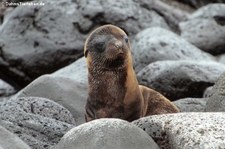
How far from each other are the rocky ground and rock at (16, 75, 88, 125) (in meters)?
0.01

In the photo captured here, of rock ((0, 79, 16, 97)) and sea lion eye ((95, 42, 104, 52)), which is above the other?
sea lion eye ((95, 42, 104, 52))

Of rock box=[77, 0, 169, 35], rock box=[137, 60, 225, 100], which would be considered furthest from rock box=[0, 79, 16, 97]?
rock box=[137, 60, 225, 100]

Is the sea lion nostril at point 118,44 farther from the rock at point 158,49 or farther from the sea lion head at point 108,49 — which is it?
the rock at point 158,49

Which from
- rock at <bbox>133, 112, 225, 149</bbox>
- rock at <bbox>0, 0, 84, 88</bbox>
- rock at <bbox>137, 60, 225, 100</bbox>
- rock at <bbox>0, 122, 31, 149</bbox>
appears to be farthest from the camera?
→ rock at <bbox>0, 0, 84, 88</bbox>

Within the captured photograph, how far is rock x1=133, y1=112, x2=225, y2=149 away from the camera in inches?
244

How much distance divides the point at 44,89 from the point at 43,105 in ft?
5.22

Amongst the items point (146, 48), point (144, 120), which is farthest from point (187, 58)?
point (144, 120)

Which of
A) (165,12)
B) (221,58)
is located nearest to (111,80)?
(165,12)

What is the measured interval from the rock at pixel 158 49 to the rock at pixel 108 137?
739 centimetres

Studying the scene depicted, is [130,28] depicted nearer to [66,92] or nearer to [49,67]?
[49,67]

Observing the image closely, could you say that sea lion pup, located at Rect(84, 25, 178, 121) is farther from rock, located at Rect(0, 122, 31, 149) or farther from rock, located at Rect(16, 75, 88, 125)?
rock, located at Rect(16, 75, 88, 125)

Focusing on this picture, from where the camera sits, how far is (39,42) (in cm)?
1490

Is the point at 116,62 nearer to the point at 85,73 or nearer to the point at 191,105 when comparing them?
the point at 191,105

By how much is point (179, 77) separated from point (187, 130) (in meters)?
6.00
